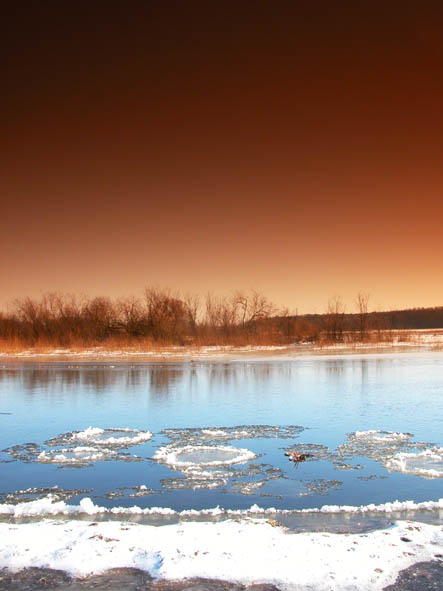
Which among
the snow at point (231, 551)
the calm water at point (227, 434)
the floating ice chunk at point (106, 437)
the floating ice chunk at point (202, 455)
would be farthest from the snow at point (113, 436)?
the snow at point (231, 551)

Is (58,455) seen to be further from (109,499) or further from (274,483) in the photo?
(274,483)

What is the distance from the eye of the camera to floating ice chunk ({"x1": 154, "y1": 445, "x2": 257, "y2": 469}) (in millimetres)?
6871

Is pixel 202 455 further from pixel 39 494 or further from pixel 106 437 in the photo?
pixel 39 494

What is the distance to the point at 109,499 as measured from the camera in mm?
5539

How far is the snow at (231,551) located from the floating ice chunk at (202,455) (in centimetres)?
214

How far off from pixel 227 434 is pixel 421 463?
2.92m

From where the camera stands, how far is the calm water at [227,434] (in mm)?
5781

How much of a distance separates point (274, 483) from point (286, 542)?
5.67ft

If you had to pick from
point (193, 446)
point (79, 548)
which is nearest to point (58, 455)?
point (193, 446)

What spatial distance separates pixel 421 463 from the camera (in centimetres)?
669

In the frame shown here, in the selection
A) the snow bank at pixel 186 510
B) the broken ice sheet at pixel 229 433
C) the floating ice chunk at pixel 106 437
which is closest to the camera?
the snow bank at pixel 186 510

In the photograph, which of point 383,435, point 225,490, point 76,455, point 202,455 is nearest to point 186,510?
point 225,490

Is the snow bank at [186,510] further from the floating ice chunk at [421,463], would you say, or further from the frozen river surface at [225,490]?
the floating ice chunk at [421,463]

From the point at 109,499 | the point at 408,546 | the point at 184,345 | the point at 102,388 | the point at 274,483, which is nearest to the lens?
the point at 408,546
